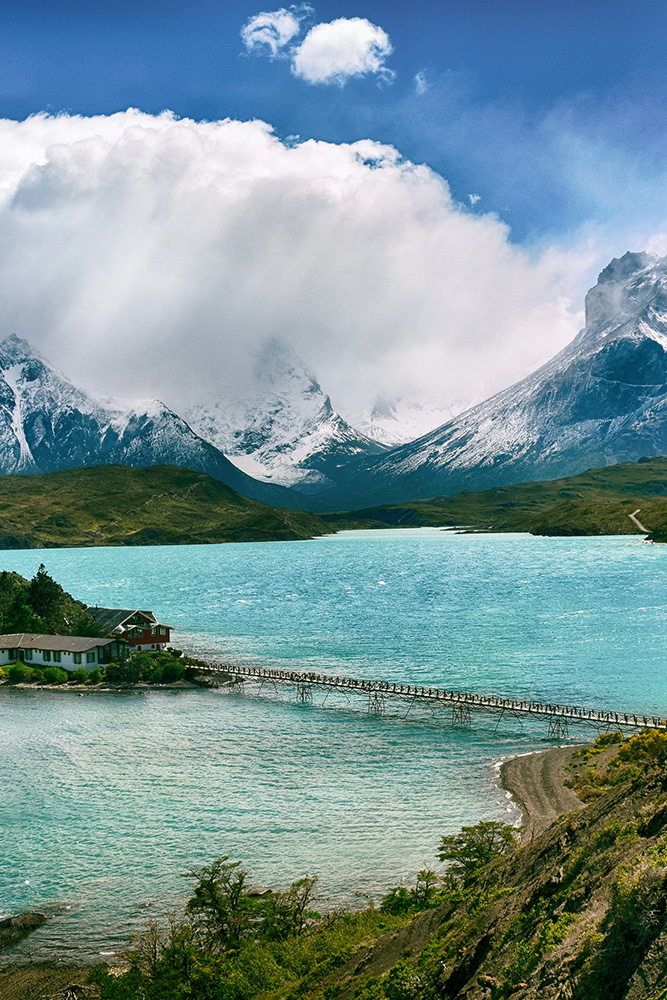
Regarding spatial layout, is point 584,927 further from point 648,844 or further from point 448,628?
point 448,628

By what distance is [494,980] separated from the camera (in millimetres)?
18922

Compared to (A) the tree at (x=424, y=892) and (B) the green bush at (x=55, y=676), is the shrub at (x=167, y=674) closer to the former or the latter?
(B) the green bush at (x=55, y=676)

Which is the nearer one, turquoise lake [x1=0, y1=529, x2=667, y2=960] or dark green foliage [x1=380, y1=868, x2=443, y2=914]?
dark green foliage [x1=380, y1=868, x2=443, y2=914]

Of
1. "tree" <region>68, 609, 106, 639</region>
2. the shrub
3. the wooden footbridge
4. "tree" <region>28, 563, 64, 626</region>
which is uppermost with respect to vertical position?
"tree" <region>28, 563, 64, 626</region>

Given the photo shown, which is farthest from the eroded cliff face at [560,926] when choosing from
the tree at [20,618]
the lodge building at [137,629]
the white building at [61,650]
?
the tree at [20,618]

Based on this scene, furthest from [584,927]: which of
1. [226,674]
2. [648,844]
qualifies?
[226,674]

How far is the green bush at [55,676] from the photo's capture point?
109375mm

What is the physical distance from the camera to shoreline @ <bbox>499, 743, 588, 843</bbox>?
5512cm

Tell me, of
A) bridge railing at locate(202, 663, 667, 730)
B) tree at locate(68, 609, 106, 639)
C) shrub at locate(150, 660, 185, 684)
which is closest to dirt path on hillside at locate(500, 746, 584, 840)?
bridge railing at locate(202, 663, 667, 730)

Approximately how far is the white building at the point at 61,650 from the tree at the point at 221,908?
239 feet

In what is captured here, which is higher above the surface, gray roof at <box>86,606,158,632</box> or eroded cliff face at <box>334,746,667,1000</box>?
gray roof at <box>86,606,158,632</box>

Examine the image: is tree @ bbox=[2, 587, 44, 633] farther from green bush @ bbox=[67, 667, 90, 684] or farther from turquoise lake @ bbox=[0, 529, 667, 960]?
turquoise lake @ bbox=[0, 529, 667, 960]

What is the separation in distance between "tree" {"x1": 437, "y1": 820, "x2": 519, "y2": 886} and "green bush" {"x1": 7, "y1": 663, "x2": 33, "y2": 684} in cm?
7946

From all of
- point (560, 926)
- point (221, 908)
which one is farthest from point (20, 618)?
point (560, 926)
